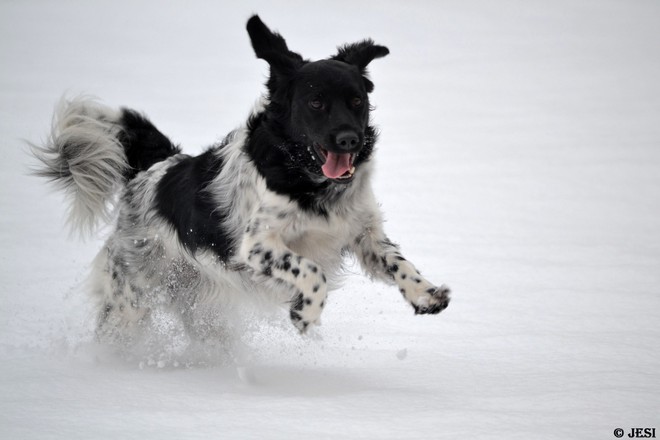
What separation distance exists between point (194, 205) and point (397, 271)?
1.24m

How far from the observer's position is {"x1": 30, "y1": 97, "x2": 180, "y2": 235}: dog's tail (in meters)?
4.77

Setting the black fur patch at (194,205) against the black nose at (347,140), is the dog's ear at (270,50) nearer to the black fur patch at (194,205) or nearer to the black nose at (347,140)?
the black nose at (347,140)

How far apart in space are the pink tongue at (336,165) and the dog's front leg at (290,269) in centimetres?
43

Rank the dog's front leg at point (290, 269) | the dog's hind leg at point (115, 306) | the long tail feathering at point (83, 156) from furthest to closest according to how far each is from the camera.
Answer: the long tail feathering at point (83, 156), the dog's hind leg at point (115, 306), the dog's front leg at point (290, 269)

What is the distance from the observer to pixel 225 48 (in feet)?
49.7

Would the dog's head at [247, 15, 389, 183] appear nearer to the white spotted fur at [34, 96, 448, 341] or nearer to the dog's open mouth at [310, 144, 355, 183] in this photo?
the dog's open mouth at [310, 144, 355, 183]

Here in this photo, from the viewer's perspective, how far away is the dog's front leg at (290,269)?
371 centimetres

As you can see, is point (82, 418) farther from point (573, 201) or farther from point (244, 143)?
point (573, 201)

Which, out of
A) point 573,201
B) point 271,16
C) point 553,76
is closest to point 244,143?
point 573,201

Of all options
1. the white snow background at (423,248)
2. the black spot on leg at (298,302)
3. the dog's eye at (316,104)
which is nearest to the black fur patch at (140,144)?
the white snow background at (423,248)

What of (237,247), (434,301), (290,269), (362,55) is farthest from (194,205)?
(434,301)

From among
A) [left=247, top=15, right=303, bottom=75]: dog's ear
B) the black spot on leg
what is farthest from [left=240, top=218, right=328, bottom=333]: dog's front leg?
[left=247, top=15, right=303, bottom=75]: dog's ear

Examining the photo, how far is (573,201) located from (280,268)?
4825mm

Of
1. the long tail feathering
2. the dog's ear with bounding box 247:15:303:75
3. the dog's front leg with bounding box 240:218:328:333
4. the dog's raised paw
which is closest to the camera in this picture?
the dog's raised paw
